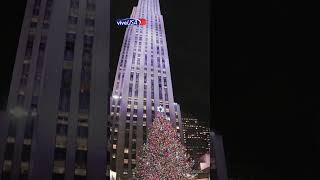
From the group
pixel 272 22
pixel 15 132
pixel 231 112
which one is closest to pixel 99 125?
pixel 15 132

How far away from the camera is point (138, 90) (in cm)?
5775

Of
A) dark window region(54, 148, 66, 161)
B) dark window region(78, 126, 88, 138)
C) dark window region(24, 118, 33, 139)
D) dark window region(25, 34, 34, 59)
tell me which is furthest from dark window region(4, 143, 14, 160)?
dark window region(25, 34, 34, 59)

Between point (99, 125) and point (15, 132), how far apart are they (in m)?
6.87

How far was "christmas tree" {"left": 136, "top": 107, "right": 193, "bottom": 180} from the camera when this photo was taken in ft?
98.3

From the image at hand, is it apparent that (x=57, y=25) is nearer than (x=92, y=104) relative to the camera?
No

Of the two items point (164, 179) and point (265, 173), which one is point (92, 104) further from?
point (265, 173)

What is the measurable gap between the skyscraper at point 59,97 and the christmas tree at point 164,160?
6.49 meters

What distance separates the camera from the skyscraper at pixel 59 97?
25.8 meters

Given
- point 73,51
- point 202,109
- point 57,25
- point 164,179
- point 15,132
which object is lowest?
point 164,179

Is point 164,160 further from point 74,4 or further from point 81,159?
point 74,4

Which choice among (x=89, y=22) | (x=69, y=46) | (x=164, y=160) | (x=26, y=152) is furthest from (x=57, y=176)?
(x=89, y=22)

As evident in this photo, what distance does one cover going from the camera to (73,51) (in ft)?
98.0

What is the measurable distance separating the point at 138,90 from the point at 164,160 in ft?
91.1

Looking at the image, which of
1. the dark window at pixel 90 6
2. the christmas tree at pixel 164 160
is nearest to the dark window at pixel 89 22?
the dark window at pixel 90 6
